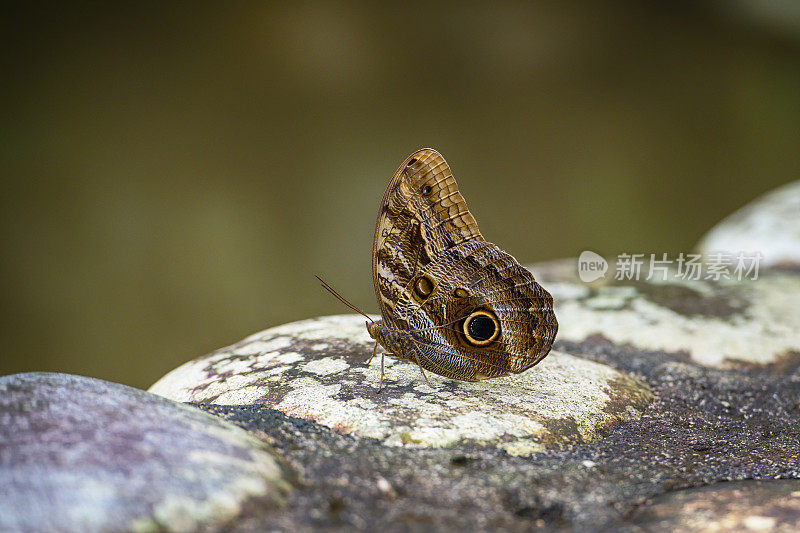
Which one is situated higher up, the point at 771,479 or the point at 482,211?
the point at 482,211

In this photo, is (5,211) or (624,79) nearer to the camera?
(5,211)

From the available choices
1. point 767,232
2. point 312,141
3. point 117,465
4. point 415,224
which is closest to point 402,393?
point 415,224

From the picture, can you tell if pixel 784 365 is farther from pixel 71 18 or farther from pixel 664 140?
pixel 71 18

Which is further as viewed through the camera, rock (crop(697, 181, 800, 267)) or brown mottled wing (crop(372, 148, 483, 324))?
rock (crop(697, 181, 800, 267))

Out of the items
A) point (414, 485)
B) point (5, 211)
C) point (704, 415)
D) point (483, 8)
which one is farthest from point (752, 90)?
point (5, 211)

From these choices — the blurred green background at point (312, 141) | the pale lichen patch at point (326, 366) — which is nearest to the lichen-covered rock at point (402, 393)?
the pale lichen patch at point (326, 366)

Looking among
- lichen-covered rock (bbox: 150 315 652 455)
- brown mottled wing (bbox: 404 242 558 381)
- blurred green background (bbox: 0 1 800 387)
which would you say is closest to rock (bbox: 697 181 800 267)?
lichen-covered rock (bbox: 150 315 652 455)

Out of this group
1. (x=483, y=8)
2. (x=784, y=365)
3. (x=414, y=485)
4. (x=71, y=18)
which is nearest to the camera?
(x=414, y=485)

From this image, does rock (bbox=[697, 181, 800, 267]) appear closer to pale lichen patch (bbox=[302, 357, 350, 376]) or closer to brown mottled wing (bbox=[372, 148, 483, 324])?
brown mottled wing (bbox=[372, 148, 483, 324])
